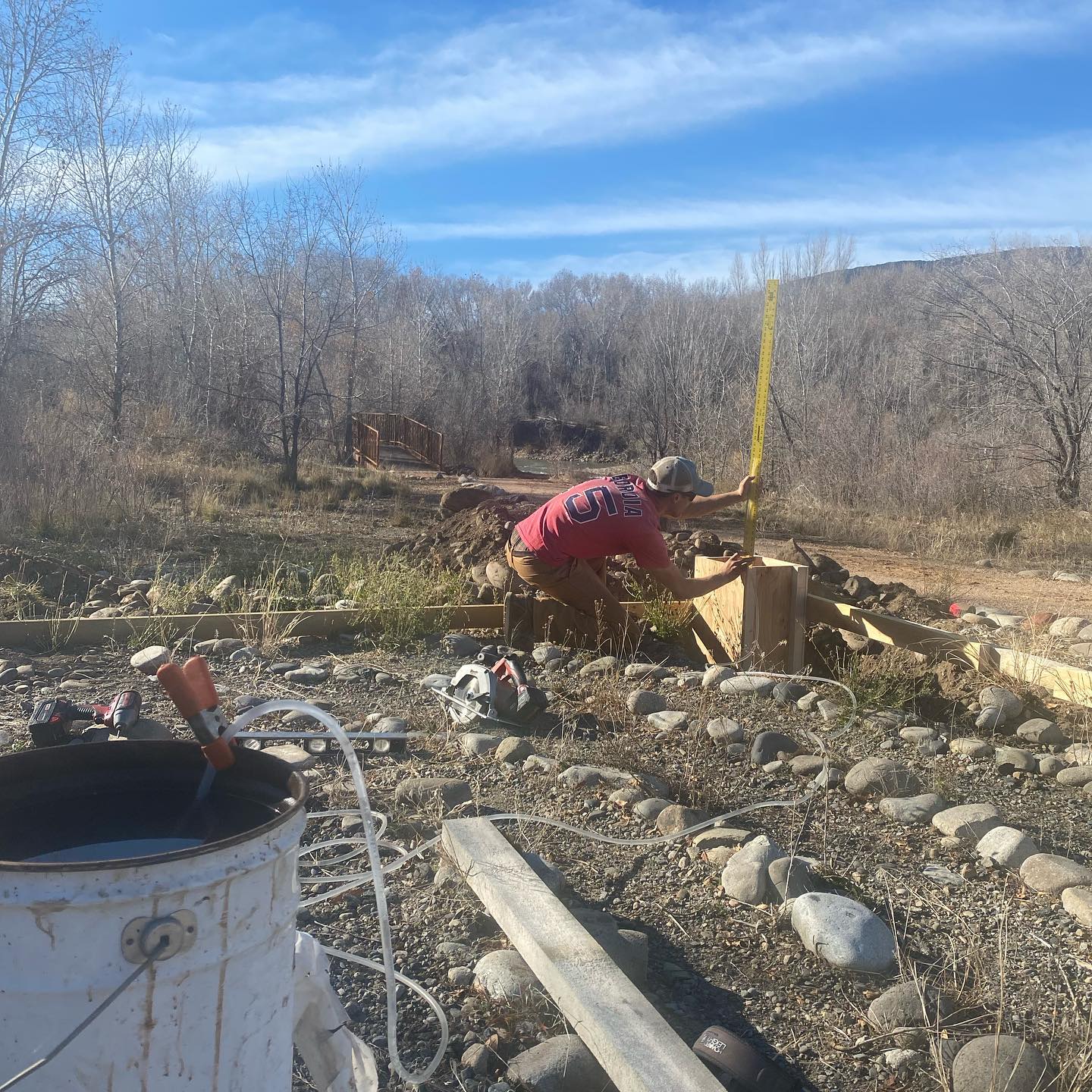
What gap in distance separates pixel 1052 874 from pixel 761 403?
3428mm

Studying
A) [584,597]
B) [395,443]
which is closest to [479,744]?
[584,597]

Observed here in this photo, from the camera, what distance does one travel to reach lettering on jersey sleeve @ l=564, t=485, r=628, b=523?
18.7 feet

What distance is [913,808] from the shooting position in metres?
3.75

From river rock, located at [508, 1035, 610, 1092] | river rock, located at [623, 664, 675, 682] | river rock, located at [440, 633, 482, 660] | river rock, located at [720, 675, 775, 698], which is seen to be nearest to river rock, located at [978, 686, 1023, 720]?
river rock, located at [720, 675, 775, 698]

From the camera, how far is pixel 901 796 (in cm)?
394

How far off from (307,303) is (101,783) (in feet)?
61.5

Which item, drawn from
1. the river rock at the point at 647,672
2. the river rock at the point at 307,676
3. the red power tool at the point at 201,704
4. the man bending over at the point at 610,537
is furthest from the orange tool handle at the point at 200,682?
the man bending over at the point at 610,537

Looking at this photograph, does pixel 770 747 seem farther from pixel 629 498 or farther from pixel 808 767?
pixel 629 498

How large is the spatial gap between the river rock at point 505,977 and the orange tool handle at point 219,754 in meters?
1.21

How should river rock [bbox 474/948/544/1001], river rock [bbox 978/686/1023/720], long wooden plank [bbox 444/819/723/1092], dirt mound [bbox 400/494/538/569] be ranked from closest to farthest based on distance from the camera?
long wooden plank [bbox 444/819/723/1092] → river rock [bbox 474/948/544/1001] → river rock [bbox 978/686/1023/720] → dirt mound [bbox 400/494/538/569]

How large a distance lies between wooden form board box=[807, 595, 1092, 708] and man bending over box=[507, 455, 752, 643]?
768 mm

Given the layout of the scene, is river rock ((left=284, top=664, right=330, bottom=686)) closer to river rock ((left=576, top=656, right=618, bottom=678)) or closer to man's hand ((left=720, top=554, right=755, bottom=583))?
river rock ((left=576, top=656, right=618, bottom=678))

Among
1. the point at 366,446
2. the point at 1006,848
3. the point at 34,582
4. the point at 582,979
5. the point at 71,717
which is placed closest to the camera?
the point at 582,979

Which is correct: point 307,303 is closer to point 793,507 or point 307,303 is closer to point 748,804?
point 793,507
